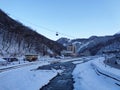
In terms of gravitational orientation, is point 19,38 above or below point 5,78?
above

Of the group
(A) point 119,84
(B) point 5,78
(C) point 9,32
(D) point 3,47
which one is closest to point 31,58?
(D) point 3,47

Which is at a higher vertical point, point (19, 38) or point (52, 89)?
point (19, 38)

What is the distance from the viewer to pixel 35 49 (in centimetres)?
11288

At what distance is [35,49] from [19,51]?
2036cm

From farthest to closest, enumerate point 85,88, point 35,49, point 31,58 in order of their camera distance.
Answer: point 35,49
point 31,58
point 85,88

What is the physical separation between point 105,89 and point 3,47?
63.2 metres

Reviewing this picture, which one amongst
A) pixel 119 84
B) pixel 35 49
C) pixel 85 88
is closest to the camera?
pixel 119 84

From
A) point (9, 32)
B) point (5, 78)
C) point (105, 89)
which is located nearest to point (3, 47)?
point (9, 32)

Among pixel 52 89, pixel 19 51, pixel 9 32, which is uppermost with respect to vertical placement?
pixel 9 32

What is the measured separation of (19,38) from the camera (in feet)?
332

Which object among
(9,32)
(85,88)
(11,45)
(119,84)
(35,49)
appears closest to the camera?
(119,84)

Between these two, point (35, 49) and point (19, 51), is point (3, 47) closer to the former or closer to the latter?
point (19, 51)

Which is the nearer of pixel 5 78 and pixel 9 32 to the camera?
pixel 5 78

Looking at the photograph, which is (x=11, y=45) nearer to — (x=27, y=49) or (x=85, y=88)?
(x=27, y=49)
